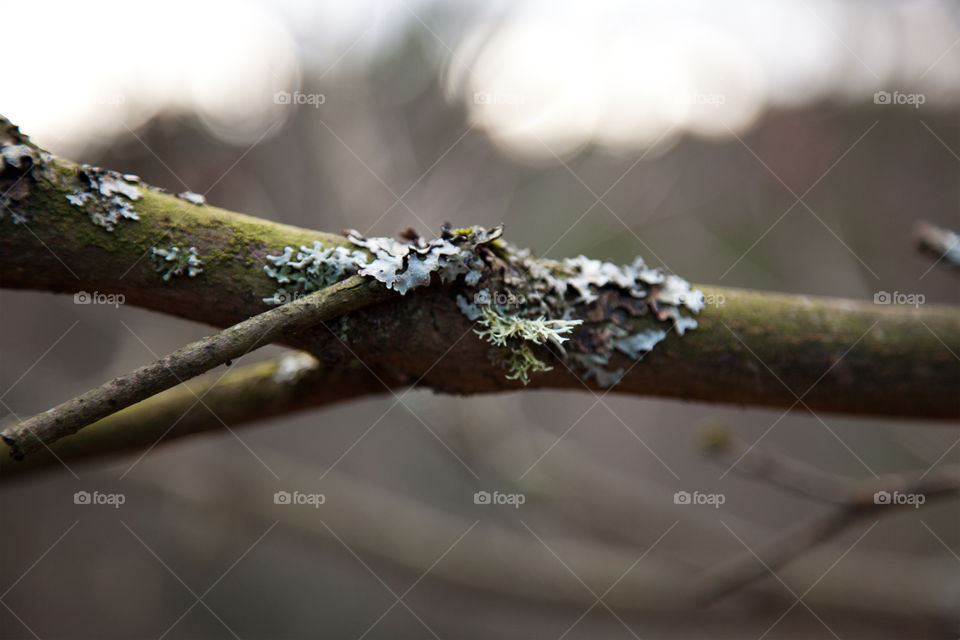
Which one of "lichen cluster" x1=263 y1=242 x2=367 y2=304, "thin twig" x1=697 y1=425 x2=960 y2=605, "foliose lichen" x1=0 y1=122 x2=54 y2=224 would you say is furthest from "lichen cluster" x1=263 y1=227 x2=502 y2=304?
"thin twig" x1=697 y1=425 x2=960 y2=605

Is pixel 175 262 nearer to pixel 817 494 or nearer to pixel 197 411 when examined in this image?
pixel 197 411

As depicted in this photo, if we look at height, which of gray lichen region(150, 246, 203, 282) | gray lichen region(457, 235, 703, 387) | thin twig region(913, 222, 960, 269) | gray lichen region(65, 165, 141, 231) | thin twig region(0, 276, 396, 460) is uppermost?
thin twig region(913, 222, 960, 269)

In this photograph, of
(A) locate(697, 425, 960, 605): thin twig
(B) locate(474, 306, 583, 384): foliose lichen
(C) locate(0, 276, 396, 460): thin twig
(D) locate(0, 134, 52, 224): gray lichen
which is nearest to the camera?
(C) locate(0, 276, 396, 460): thin twig

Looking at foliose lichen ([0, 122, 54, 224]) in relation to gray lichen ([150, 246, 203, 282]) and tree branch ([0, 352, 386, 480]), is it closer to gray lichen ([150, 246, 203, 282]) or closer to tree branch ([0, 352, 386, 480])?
gray lichen ([150, 246, 203, 282])

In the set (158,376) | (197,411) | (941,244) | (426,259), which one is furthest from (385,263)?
(941,244)

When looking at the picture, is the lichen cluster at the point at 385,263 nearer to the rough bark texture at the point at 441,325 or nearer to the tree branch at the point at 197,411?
the rough bark texture at the point at 441,325

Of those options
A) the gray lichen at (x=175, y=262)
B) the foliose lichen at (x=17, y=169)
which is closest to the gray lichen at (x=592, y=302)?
the gray lichen at (x=175, y=262)

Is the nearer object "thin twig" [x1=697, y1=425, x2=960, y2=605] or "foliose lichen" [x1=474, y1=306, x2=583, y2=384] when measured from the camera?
"foliose lichen" [x1=474, y1=306, x2=583, y2=384]

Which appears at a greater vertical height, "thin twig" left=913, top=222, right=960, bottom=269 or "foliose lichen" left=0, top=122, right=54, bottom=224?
"thin twig" left=913, top=222, right=960, bottom=269
